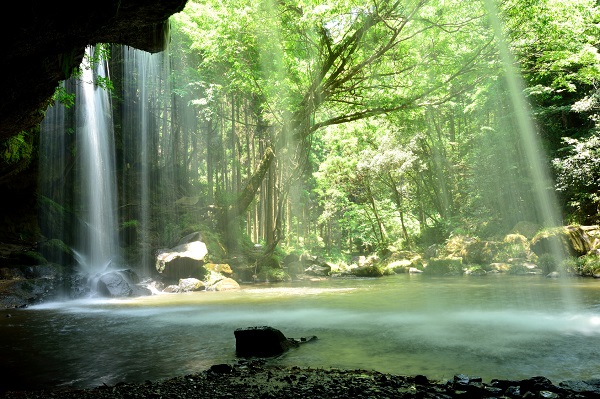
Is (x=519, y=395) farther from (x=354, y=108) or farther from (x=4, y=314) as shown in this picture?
(x=354, y=108)

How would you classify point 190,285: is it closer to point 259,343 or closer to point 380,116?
point 380,116

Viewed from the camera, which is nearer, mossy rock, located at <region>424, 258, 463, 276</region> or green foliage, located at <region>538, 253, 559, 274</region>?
green foliage, located at <region>538, 253, 559, 274</region>

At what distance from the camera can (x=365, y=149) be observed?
26.6 m

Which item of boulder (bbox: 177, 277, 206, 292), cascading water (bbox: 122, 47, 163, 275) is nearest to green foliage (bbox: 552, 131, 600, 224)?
boulder (bbox: 177, 277, 206, 292)

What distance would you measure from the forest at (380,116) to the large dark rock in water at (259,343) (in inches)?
313

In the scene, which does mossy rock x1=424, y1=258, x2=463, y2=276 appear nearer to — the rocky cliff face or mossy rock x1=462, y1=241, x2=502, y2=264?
mossy rock x1=462, y1=241, x2=502, y2=264

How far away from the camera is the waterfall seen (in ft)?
60.1

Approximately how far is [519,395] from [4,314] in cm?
1042

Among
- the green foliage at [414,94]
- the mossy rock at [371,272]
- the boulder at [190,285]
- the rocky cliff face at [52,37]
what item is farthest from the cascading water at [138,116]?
the rocky cliff face at [52,37]

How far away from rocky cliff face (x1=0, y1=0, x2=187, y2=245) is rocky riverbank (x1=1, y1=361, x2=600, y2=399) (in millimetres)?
3462

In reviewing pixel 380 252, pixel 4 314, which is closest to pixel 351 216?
pixel 380 252

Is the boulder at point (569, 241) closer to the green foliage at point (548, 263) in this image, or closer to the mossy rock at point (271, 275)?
the green foliage at point (548, 263)

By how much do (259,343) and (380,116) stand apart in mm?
12246

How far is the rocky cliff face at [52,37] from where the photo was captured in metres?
3.95
